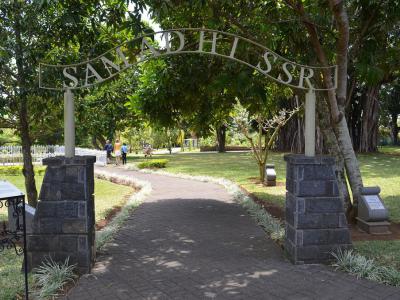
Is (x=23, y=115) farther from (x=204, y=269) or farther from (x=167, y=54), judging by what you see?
(x=204, y=269)

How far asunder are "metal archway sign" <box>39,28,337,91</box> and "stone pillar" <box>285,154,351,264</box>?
1108 millimetres

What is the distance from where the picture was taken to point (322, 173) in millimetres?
5535

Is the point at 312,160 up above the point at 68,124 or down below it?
below

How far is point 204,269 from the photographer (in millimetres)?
5453

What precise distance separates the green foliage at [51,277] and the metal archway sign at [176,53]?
7.64ft

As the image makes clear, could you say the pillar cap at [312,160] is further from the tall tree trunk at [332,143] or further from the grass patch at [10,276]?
the grass patch at [10,276]

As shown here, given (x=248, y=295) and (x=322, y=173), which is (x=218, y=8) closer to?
(x=322, y=173)

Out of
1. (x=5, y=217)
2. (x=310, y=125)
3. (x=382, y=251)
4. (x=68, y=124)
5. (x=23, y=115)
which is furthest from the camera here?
(x=5, y=217)

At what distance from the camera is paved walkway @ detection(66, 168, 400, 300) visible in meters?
4.62

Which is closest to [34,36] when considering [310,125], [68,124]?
[68,124]

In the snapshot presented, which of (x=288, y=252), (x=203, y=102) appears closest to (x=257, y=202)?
(x=203, y=102)

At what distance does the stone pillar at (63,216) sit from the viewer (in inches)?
211

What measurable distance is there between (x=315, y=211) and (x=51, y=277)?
11.4ft

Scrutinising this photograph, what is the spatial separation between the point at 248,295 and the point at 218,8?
520cm
